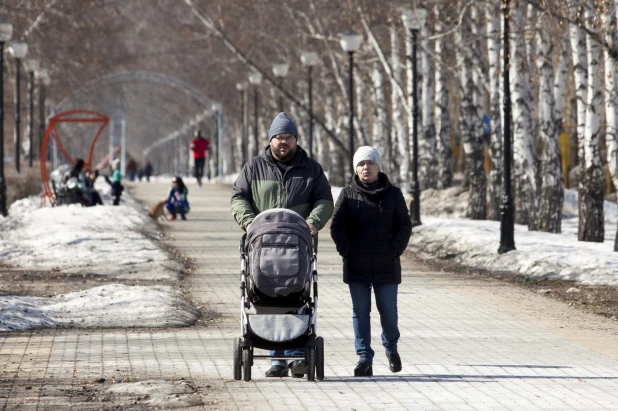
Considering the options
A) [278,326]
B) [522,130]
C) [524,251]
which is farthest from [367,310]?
[522,130]

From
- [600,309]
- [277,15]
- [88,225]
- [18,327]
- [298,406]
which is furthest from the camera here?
[277,15]

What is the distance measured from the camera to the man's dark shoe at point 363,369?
10.3 meters

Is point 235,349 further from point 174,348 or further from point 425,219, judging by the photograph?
point 425,219

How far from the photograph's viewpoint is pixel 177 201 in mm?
31703

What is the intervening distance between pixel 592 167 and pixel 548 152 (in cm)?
351

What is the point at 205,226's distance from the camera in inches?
1172

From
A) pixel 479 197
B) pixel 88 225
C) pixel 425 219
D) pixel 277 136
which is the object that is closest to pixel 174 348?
pixel 277 136

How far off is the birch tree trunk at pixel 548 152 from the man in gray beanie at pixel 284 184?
660 inches

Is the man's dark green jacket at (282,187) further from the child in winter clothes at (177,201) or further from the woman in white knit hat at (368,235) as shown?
the child in winter clothes at (177,201)

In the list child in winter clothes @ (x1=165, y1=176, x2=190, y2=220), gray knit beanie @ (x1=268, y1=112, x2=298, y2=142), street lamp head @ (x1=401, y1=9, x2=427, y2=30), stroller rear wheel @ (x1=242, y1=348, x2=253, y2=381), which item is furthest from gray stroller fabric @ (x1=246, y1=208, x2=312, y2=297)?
child in winter clothes @ (x1=165, y1=176, x2=190, y2=220)

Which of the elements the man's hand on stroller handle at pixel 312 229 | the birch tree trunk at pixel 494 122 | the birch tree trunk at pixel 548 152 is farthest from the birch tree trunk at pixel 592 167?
the man's hand on stroller handle at pixel 312 229

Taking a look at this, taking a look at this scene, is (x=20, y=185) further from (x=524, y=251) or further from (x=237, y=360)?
(x=237, y=360)

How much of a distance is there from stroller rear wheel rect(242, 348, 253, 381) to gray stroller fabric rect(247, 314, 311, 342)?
0.20 m

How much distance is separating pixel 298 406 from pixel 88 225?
1633 cm
